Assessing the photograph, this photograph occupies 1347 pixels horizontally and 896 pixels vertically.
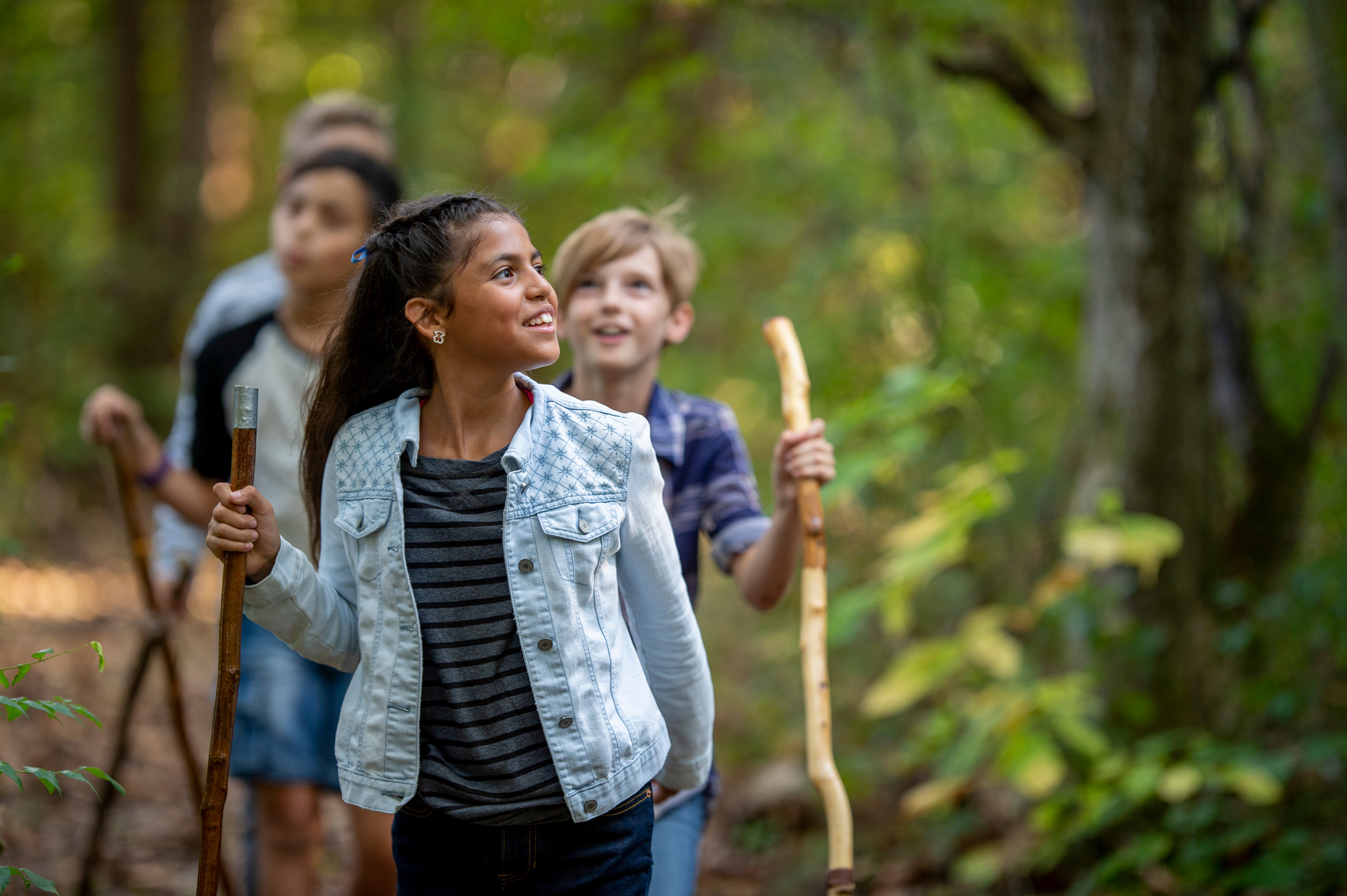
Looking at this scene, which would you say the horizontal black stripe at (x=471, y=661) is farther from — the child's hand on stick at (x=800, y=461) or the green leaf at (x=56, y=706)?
the child's hand on stick at (x=800, y=461)

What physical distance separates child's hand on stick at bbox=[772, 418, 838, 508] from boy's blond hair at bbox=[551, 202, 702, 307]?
1.63ft

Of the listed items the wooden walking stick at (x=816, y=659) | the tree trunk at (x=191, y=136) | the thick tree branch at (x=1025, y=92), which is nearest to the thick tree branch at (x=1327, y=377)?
the thick tree branch at (x=1025, y=92)

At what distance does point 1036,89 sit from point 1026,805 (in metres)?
2.72

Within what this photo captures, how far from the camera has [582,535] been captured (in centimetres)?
169

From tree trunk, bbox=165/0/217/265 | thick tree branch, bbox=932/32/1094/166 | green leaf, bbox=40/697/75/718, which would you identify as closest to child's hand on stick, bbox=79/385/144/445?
green leaf, bbox=40/697/75/718

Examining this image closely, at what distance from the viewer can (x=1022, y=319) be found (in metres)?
5.08

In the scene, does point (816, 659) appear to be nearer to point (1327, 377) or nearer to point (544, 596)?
point (544, 596)

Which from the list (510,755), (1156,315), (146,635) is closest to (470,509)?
(510,755)

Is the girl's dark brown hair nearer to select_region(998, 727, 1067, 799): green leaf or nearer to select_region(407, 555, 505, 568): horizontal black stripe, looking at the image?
select_region(407, 555, 505, 568): horizontal black stripe

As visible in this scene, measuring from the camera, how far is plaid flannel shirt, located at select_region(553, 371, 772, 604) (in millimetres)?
2381

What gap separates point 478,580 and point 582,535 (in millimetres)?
184

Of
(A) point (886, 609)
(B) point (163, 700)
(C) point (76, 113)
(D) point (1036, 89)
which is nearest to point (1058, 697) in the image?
(A) point (886, 609)

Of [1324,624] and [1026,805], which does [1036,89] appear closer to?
[1324,624]

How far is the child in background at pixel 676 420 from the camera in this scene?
227cm
